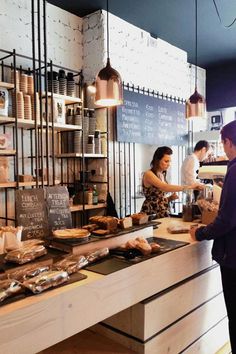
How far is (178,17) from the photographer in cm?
387

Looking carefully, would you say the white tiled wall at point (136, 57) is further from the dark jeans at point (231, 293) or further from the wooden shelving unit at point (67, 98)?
the dark jeans at point (231, 293)

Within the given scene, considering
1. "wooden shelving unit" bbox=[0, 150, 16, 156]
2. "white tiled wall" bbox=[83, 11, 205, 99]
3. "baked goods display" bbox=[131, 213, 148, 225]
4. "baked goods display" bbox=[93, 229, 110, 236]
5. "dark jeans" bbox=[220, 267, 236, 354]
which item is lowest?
"dark jeans" bbox=[220, 267, 236, 354]

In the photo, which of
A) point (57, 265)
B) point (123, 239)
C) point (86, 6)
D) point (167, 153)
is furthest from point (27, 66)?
point (57, 265)

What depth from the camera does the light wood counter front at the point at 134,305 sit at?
107cm

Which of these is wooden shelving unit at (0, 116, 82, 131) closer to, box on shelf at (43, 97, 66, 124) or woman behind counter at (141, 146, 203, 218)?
box on shelf at (43, 97, 66, 124)

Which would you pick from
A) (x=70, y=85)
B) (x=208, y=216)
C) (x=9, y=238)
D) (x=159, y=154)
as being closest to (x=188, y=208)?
(x=208, y=216)

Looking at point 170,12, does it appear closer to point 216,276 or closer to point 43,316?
point 216,276

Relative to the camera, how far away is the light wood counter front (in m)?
1.07

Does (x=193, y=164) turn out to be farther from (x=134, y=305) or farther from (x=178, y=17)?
(x=134, y=305)

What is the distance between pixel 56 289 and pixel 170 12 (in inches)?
141

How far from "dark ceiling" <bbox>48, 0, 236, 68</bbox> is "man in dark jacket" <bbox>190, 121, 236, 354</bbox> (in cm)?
236

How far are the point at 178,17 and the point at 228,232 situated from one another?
311 cm

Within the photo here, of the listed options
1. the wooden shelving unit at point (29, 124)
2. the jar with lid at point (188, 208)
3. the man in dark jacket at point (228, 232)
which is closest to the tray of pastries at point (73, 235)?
the man in dark jacket at point (228, 232)

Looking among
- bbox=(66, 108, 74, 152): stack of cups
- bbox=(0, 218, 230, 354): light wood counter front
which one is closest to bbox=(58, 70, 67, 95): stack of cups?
bbox=(66, 108, 74, 152): stack of cups
